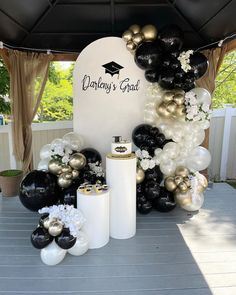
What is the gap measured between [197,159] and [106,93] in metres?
1.37

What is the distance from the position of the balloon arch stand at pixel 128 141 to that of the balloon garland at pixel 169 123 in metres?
0.01

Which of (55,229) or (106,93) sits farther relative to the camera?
(106,93)

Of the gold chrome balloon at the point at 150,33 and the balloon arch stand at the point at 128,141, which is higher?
the gold chrome balloon at the point at 150,33

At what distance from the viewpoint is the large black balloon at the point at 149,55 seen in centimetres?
278

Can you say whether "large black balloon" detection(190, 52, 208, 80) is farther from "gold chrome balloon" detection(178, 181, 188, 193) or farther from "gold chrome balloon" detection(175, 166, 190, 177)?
"gold chrome balloon" detection(178, 181, 188, 193)

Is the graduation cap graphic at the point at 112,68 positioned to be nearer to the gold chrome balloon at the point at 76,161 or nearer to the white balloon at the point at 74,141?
the white balloon at the point at 74,141

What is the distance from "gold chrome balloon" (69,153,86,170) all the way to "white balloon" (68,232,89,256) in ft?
2.65

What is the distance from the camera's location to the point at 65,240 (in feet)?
6.57

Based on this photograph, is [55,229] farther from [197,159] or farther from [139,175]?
[197,159]

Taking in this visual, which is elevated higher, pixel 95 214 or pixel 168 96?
pixel 168 96

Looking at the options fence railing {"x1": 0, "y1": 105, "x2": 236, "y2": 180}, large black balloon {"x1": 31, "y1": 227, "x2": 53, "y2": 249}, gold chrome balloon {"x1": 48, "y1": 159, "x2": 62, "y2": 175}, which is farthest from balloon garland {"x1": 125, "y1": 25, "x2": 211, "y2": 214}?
fence railing {"x1": 0, "y1": 105, "x2": 236, "y2": 180}

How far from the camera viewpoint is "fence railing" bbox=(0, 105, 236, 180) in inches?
185

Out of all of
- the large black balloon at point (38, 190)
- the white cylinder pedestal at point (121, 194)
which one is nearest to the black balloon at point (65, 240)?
the white cylinder pedestal at point (121, 194)

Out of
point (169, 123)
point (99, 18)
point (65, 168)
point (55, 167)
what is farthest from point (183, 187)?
point (99, 18)
